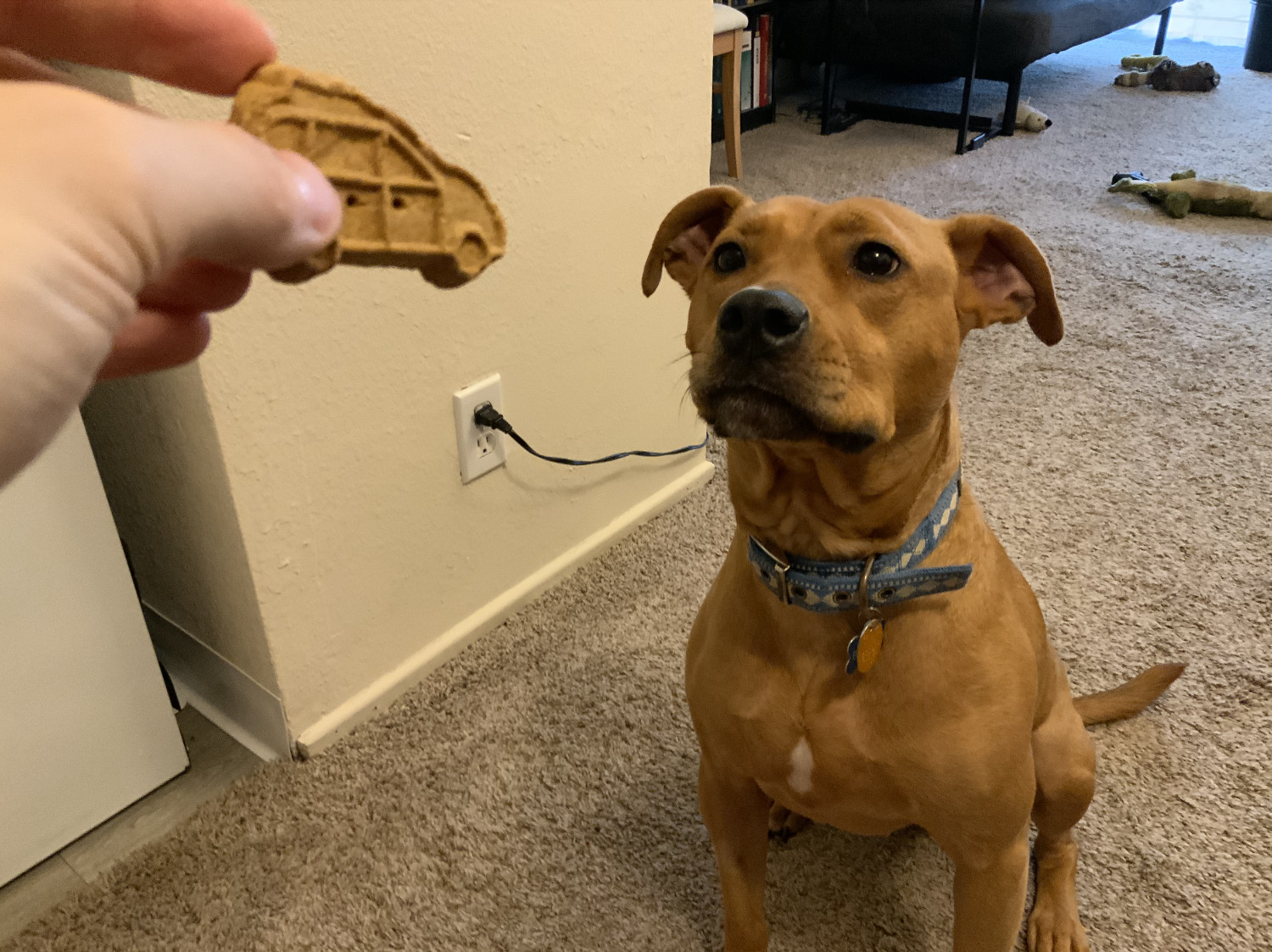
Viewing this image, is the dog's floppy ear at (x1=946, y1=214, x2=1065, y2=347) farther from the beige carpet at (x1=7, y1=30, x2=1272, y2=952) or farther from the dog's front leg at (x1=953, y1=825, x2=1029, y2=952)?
the beige carpet at (x1=7, y1=30, x2=1272, y2=952)

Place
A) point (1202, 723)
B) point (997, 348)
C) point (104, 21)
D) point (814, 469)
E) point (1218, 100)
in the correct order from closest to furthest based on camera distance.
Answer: point (104, 21) → point (814, 469) → point (1202, 723) → point (997, 348) → point (1218, 100)

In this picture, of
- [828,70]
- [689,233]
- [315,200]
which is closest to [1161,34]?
[828,70]

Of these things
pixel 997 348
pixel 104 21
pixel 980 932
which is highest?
pixel 104 21

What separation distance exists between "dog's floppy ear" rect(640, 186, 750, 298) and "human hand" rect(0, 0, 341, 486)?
648 millimetres

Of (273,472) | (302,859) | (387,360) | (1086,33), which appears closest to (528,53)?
(387,360)

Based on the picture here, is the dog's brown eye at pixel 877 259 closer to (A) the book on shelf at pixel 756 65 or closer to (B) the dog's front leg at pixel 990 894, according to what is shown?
(B) the dog's front leg at pixel 990 894

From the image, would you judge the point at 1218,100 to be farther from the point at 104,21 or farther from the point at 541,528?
the point at 104,21

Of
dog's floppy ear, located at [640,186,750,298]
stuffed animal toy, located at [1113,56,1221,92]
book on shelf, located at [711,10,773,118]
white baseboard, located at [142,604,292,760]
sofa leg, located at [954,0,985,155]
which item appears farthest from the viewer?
stuffed animal toy, located at [1113,56,1221,92]

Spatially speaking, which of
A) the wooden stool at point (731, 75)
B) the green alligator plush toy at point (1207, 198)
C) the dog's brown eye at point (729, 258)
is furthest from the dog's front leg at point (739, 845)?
the green alligator plush toy at point (1207, 198)

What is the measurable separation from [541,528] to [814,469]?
0.90 metres

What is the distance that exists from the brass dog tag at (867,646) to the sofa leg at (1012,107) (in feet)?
12.6

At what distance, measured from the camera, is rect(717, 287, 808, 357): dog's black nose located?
0.82 metres

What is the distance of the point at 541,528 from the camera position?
174 centimetres

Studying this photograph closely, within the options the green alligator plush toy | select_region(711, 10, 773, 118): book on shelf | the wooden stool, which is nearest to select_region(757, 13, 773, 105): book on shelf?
select_region(711, 10, 773, 118): book on shelf
